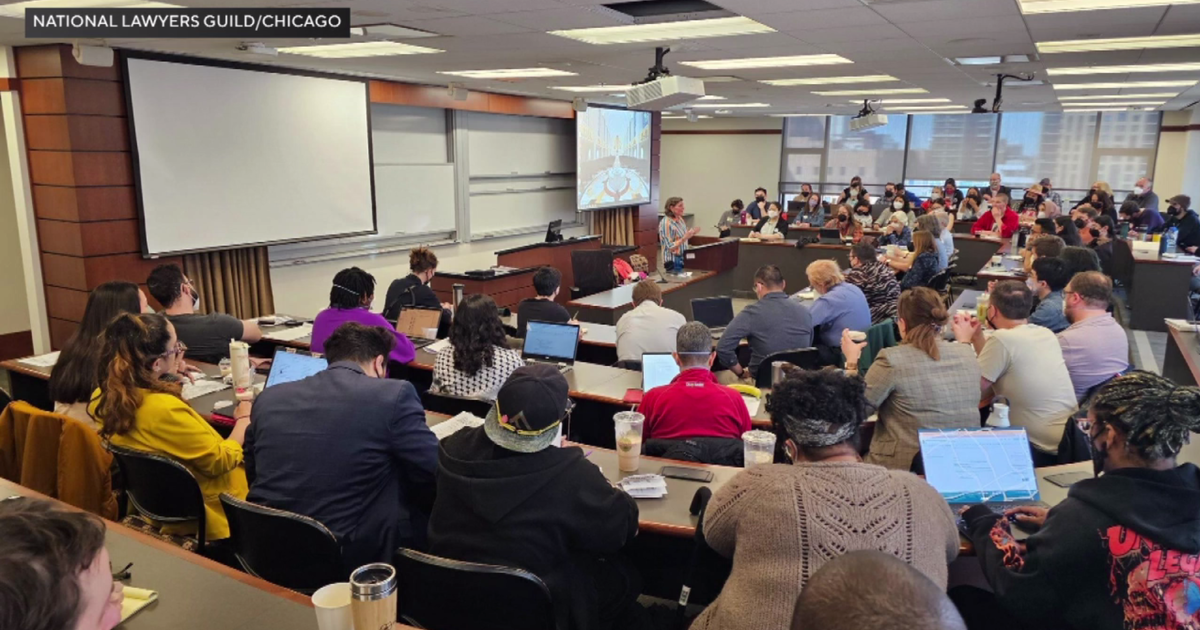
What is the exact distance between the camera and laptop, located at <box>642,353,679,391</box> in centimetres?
393

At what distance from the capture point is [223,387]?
4.05 metres

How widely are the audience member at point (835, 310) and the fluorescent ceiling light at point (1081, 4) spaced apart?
2.17 metres

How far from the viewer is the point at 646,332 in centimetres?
491

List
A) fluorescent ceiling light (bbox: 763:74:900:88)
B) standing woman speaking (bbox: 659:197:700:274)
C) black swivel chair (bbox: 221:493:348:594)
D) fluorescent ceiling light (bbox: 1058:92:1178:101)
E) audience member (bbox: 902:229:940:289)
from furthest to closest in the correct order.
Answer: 1. fluorescent ceiling light (bbox: 1058:92:1178:101)
2. standing woman speaking (bbox: 659:197:700:274)
3. fluorescent ceiling light (bbox: 763:74:900:88)
4. audience member (bbox: 902:229:940:289)
5. black swivel chair (bbox: 221:493:348:594)

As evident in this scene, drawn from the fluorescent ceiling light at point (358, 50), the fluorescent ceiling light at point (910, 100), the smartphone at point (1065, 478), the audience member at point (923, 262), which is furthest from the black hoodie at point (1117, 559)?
the fluorescent ceiling light at point (910, 100)

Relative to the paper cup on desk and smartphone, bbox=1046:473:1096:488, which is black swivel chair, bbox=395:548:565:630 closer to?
the paper cup on desk

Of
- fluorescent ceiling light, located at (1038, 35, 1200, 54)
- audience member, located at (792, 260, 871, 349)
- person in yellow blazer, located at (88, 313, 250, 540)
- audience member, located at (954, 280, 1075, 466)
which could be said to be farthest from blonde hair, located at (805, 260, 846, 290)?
person in yellow blazer, located at (88, 313, 250, 540)

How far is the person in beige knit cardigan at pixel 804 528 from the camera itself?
1660 millimetres

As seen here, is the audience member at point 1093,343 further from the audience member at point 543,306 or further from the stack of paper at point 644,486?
the audience member at point 543,306

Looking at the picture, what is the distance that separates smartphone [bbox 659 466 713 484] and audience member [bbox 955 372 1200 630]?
101cm

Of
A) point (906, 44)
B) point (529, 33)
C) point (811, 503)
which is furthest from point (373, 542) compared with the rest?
point (906, 44)

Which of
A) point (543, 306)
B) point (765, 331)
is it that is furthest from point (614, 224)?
point (765, 331)

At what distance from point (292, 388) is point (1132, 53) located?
6561 mm

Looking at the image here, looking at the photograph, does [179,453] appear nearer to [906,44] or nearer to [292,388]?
[292,388]
